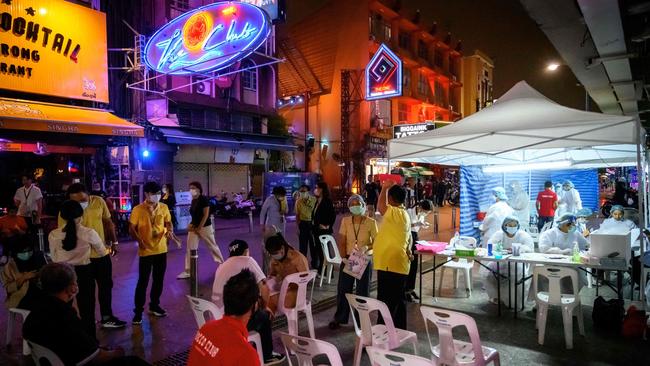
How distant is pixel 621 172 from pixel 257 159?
864 inches

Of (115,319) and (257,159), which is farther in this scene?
(257,159)

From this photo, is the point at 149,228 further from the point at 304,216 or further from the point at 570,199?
the point at 570,199

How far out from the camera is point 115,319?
5797 mm

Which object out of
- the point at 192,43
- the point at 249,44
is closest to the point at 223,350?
the point at 249,44

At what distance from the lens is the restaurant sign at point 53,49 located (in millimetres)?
10695

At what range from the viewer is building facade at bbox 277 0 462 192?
28219 mm

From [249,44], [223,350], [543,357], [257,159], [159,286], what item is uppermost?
[249,44]

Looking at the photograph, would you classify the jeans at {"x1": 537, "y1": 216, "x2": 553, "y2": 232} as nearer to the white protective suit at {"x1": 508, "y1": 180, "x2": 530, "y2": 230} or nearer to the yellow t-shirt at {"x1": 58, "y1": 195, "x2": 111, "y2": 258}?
the white protective suit at {"x1": 508, "y1": 180, "x2": 530, "y2": 230}

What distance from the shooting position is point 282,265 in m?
5.06

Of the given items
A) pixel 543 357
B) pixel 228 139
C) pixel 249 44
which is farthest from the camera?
pixel 228 139

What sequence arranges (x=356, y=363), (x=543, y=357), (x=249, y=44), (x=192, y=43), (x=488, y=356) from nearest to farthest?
(x=488, y=356) → (x=356, y=363) → (x=543, y=357) → (x=249, y=44) → (x=192, y=43)

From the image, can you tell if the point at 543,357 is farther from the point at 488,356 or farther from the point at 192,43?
the point at 192,43

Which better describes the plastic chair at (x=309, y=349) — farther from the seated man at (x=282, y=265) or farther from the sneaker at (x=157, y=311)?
the sneaker at (x=157, y=311)

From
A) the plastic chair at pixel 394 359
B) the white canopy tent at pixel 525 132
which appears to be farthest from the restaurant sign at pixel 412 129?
the plastic chair at pixel 394 359
